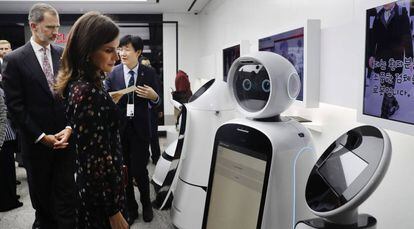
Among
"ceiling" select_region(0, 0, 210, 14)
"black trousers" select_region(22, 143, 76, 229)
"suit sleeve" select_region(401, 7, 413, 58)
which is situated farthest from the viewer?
"ceiling" select_region(0, 0, 210, 14)

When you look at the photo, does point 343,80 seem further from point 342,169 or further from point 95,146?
point 95,146

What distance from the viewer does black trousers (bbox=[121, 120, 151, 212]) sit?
2.97 metres

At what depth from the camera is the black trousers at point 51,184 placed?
96.2 inches

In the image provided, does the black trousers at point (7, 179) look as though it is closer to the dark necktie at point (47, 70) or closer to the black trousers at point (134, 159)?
the black trousers at point (134, 159)

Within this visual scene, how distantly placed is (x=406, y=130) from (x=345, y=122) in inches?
25.8

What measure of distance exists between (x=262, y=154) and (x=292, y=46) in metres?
1.05

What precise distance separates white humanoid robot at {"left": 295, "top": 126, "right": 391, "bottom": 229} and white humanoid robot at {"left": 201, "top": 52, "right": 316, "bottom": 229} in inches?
11.9

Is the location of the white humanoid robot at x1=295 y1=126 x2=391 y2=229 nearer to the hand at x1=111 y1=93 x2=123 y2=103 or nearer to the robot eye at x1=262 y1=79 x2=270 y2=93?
the robot eye at x1=262 y1=79 x2=270 y2=93

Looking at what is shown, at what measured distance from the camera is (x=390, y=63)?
4.33 feet

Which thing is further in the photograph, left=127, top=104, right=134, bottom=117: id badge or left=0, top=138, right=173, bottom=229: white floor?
left=0, top=138, right=173, bottom=229: white floor

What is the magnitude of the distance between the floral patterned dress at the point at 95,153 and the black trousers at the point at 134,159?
4.88 ft

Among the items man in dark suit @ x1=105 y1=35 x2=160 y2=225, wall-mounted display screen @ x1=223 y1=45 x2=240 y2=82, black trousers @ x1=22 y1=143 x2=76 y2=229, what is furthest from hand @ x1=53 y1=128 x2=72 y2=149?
wall-mounted display screen @ x1=223 y1=45 x2=240 y2=82

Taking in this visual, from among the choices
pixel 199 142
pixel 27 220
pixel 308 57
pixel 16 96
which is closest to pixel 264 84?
pixel 308 57

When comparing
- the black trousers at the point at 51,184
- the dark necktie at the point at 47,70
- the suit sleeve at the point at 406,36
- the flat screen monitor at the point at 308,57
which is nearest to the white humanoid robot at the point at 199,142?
the flat screen monitor at the point at 308,57
